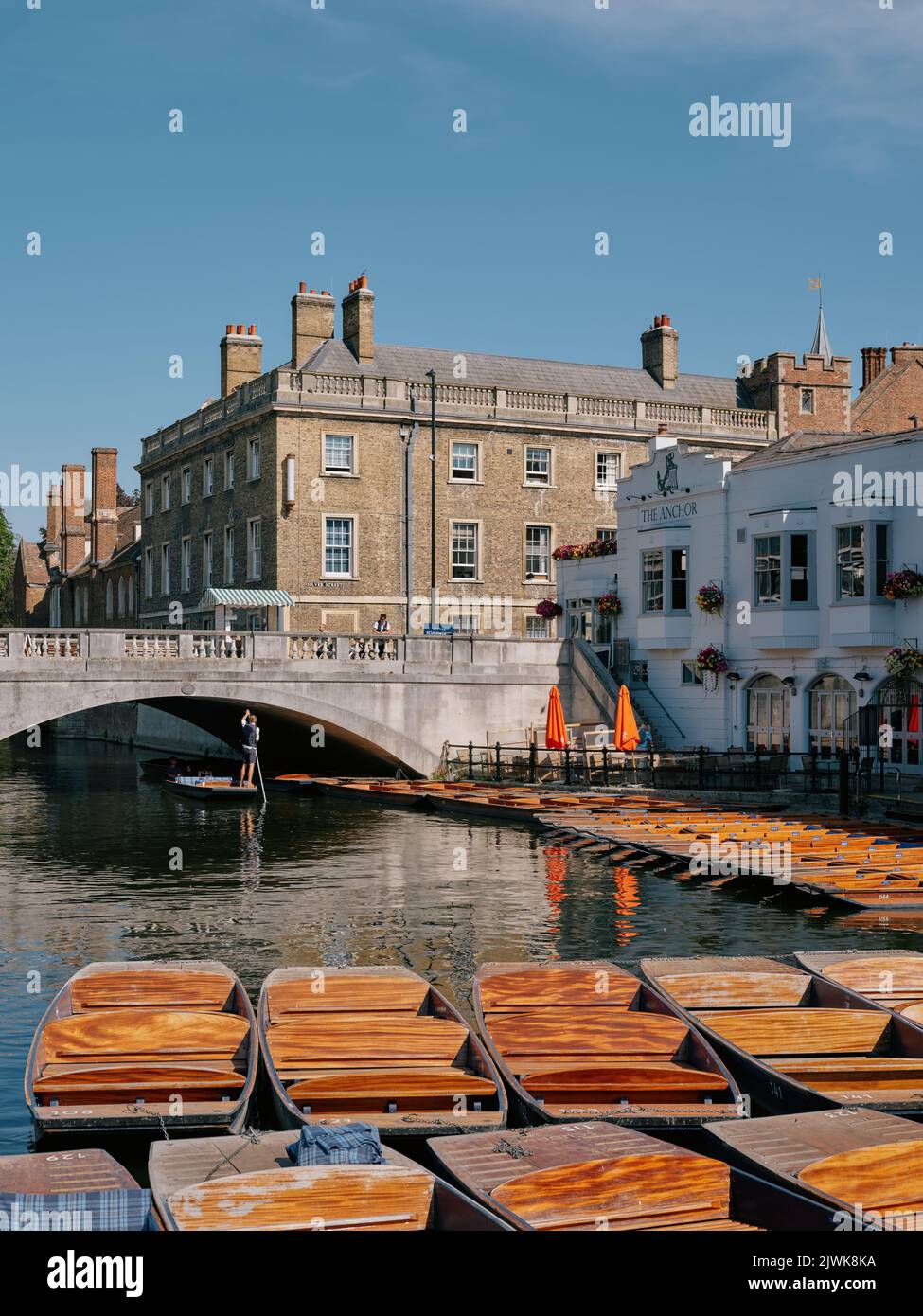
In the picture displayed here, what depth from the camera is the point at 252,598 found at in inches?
1823

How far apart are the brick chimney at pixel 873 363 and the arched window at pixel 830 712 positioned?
2707cm

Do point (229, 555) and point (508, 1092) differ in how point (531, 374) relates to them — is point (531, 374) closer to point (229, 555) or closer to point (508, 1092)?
point (229, 555)

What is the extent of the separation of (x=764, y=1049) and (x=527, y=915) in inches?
374

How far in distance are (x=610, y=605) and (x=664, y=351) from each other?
64.0 ft

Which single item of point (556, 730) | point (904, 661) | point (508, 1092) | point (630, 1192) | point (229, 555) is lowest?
point (508, 1092)

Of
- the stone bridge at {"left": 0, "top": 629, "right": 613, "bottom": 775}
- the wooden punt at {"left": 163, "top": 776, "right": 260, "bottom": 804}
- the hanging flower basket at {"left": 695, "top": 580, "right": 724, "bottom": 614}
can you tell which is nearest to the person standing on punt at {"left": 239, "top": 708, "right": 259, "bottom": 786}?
the wooden punt at {"left": 163, "top": 776, "right": 260, "bottom": 804}

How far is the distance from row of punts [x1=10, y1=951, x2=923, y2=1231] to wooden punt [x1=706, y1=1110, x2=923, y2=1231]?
2 centimetres

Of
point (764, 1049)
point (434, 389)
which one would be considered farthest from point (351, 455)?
point (764, 1049)

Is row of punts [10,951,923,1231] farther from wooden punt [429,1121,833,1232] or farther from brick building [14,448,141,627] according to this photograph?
brick building [14,448,141,627]

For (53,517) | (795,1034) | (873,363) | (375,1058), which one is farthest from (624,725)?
(53,517)

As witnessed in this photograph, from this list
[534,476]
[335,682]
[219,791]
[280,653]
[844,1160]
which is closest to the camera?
[844,1160]

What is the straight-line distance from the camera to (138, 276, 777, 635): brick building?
158 ft

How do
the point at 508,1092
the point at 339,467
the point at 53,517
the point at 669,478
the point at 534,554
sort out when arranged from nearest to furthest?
the point at 508,1092
the point at 669,478
the point at 339,467
the point at 534,554
the point at 53,517

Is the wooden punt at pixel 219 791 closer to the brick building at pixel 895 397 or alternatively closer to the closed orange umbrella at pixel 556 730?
the closed orange umbrella at pixel 556 730
